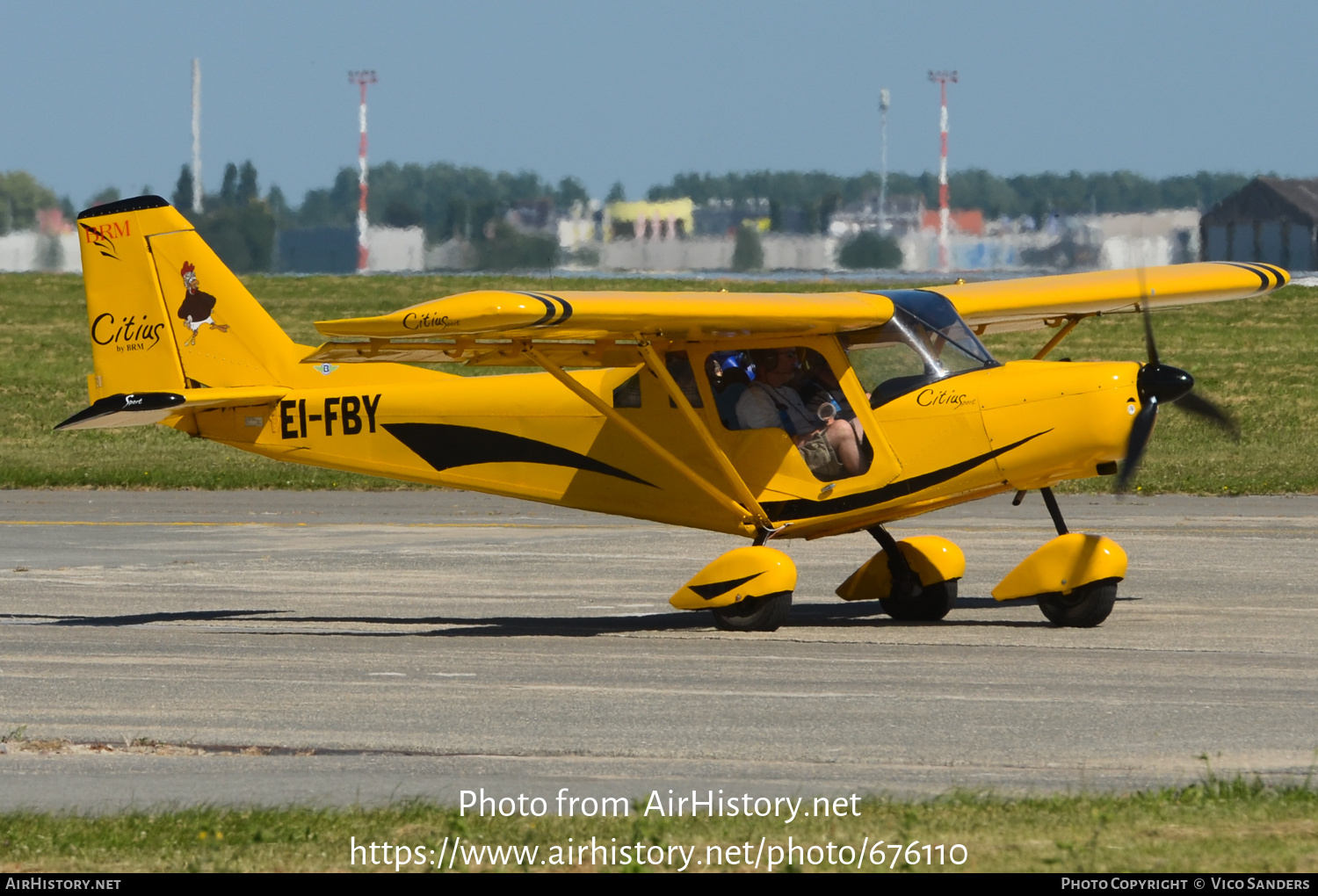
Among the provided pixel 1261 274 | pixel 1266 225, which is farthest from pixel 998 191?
pixel 1261 274

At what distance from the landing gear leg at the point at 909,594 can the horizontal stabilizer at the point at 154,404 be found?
525 centimetres

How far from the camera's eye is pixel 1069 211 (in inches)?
1818

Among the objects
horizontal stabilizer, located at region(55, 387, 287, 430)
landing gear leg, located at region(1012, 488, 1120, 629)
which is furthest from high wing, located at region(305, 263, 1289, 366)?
landing gear leg, located at region(1012, 488, 1120, 629)

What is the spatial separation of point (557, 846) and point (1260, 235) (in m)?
A: 45.5

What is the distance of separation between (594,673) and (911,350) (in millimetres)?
3532

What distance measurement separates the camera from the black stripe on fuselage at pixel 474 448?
14.0 metres

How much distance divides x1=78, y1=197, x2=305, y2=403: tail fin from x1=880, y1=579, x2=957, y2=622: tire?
5631mm

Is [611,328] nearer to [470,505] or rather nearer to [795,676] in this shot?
[795,676]

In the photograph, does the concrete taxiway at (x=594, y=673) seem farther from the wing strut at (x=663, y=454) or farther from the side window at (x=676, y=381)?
the side window at (x=676, y=381)

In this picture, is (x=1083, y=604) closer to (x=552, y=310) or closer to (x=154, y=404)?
(x=552, y=310)

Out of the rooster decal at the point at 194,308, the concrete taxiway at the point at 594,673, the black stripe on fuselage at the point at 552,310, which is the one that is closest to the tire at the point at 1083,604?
the concrete taxiway at the point at 594,673

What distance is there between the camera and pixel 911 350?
1273 cm

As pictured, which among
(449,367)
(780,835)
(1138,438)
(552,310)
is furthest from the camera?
(449,367)

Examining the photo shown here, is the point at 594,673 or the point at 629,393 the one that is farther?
the point at 629,393
